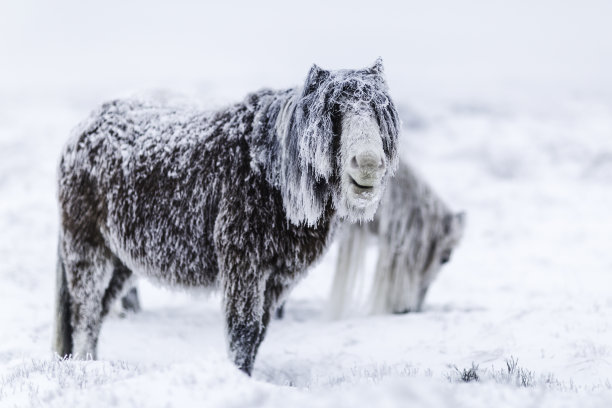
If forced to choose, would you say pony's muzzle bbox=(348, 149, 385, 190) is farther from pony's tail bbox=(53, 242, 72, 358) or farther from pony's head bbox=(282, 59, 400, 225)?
pony's tail bbox=(53, 242, 72, 358)

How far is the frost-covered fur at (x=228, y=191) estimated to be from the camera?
3105mm

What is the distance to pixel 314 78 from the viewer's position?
326 cm

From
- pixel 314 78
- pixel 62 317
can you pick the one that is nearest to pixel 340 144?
pixel 314 78

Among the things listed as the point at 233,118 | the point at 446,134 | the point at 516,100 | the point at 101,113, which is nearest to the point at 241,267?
the point at 233,118

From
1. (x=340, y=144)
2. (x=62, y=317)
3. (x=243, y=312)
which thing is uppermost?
(x=340, y=144)

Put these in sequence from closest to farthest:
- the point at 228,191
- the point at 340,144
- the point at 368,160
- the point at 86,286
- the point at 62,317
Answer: the point at 368,160
the point at 340,144
the point at 228,191
the point at 86,286
the point at 62,317

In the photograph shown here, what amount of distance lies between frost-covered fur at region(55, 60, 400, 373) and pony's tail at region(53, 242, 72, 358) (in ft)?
0.04

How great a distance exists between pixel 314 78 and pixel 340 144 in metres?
0.48

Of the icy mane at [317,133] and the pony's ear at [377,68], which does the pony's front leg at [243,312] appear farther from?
the pony's ear at [377,68]

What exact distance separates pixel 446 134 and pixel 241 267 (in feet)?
67.4

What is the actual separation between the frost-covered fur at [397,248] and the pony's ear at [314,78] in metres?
3.62

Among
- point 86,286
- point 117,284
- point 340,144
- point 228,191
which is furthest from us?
point 117,284

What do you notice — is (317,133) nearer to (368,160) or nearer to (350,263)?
(368,160)

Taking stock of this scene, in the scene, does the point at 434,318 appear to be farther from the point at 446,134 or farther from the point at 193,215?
the point at 446,134
